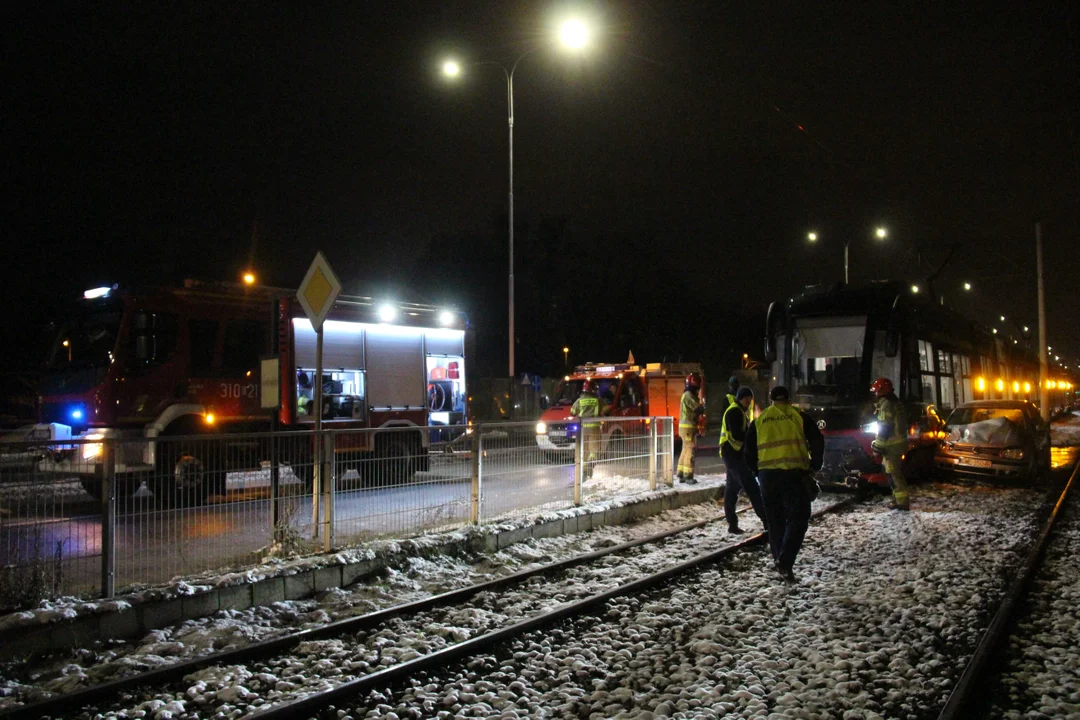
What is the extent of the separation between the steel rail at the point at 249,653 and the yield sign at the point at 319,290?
2.97 meters

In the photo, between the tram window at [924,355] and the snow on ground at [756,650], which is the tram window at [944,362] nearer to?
the tram window at [924,355]

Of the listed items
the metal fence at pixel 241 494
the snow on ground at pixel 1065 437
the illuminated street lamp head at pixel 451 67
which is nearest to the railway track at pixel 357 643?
the metal fence at pixel 241 494

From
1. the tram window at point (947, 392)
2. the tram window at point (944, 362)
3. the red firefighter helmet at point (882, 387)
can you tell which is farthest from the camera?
the tram window at point (947, 392)

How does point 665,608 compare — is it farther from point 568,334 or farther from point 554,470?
point 568,334

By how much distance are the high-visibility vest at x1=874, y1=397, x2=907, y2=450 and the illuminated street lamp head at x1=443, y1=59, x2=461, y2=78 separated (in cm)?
1289

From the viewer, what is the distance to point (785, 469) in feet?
23.9

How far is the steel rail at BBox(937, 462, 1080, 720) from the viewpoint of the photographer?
14.1 feet

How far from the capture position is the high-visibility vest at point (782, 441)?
7.28 metres

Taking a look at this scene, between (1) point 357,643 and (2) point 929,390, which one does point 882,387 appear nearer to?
(2) point 929,390

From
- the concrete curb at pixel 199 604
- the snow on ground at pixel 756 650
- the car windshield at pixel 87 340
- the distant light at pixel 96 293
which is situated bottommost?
the snow on ground at pixel 756 650

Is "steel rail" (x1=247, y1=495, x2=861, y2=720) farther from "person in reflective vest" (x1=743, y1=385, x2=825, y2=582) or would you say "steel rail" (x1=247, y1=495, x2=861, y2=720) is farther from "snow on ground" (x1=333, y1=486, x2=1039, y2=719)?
"person in reflective vest" (x1=743, y1=385, x2=825, y2=582)

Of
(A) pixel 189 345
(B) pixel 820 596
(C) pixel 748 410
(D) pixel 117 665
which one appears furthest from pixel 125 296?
(B) pixel 820 596

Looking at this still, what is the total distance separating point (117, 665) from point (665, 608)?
3943 millimetres

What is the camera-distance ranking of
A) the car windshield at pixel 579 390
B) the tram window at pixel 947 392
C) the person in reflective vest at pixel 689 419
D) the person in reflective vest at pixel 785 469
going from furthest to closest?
the car windshield at pixel 579 390 → the tram window at pixel 947 392 → the person in reflective vest at pixel 689 419 → the person in reflective vest at pixel 785 469
